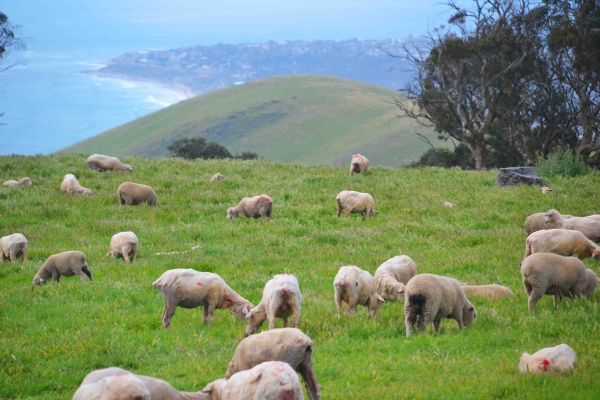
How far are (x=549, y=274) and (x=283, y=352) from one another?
566 cm

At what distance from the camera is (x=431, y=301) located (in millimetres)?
10953

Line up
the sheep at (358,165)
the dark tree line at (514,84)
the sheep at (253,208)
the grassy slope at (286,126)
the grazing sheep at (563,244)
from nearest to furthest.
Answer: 1. the grazing sheep at (563,244)
2. the sheep at (253,208)
3. the sheep at (358,165)
4. the dark tree line at (514,84)
5. the grassy slope at (286,126)

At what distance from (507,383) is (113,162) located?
24299 millimetres

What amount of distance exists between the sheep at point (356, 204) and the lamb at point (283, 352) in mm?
14419

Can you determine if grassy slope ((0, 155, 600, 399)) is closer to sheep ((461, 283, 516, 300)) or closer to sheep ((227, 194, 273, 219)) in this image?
sheep ((461, 283, 516, 300))

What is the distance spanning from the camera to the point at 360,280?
12.4m

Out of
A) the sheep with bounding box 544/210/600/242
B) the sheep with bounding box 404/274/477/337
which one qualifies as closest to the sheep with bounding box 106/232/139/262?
the sheep with bounding box 404/274/477/337

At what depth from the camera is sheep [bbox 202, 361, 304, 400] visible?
22.4ft

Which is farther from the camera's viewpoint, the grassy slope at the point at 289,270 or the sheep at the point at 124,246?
the sheep at the point at 124,246

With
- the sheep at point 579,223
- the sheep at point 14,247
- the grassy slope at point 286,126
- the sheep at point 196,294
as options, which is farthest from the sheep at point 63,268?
the grassy slope at point 286,126

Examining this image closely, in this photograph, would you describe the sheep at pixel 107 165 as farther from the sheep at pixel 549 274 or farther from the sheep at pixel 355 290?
the sheep at pixel 549 274

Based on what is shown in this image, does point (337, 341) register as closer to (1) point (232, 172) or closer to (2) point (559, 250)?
(2) point (559, 250)

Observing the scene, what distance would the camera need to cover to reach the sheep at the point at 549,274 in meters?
12.1

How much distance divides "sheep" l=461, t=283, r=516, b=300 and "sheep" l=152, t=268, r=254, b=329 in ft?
13.5
